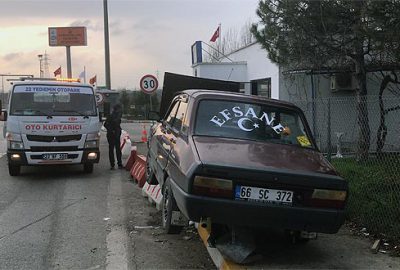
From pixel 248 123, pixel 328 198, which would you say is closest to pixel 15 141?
pixel 248 123

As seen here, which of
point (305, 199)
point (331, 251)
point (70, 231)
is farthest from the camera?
point (70, 231)

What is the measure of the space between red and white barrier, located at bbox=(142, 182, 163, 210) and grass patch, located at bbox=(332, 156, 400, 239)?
2795 mm

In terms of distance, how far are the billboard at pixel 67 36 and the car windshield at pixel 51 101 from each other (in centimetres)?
3375

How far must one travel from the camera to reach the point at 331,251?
226 inches

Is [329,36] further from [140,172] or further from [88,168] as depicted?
[88,168]

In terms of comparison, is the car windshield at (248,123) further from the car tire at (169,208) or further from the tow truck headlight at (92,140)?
the tow truck headlight at (92,140)

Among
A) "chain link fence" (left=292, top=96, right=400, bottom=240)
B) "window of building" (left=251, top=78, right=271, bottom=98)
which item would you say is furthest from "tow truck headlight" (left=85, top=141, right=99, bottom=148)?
Result: "window of building" (left=251, top=78, right=271, bottom=98)

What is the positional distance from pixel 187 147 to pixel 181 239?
5.14ft

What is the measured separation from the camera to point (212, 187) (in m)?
4.65

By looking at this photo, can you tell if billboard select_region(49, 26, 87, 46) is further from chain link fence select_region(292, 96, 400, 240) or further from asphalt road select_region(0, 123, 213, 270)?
asphalt road select_region(0, 123, 213, 270)

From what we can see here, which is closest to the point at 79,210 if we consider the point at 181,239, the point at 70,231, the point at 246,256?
the point at 70,231

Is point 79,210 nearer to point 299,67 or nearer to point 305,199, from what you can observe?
point 305,199

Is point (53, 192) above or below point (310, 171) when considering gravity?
below

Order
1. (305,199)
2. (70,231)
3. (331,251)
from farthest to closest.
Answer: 1. (70,231)
2. (331,251)
3. (305,199)
